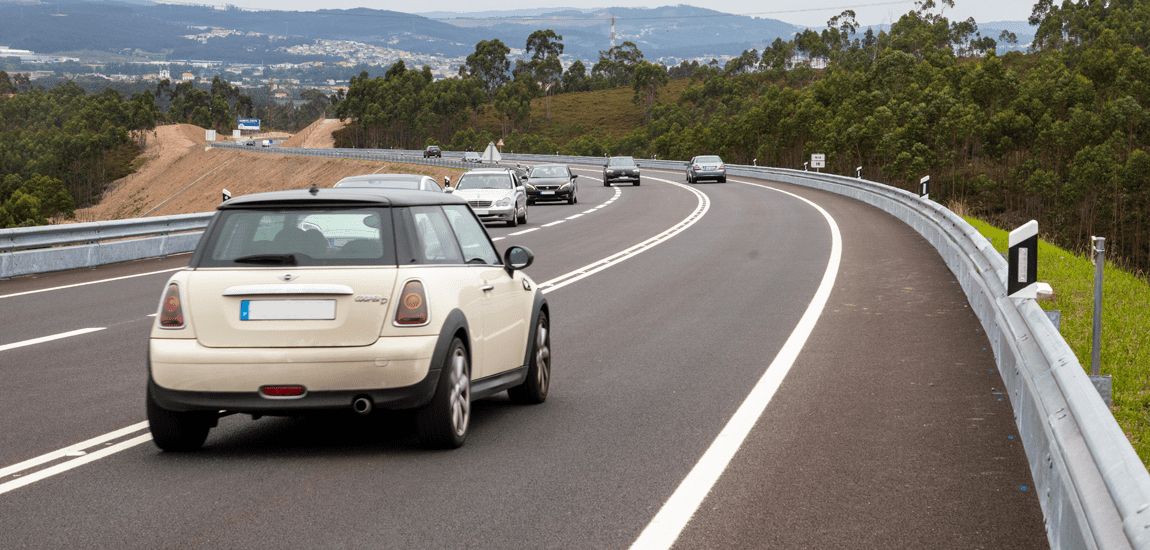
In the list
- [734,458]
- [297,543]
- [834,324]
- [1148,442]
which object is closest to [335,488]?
[297,543]

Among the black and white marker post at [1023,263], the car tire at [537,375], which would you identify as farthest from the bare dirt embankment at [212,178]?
the black and white marker post at [1023,263]

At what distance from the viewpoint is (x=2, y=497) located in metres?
5.65

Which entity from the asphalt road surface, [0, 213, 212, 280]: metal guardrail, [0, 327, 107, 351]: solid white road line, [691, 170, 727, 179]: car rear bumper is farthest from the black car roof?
[691, 170, 727, 179]: car rear bumper

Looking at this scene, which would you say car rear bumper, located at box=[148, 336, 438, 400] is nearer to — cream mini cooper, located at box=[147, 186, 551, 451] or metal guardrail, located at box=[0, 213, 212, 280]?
cream mini cooper, located at box=[147, 186, 551, 451]

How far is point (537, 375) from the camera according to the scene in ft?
26.4

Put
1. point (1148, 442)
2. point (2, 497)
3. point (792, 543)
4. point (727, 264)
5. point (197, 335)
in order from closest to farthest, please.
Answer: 1. point (792, 543)
2. point (2, 497)
3. point (197, 335)
4. point (1148, 442)
5. point (727, 264)

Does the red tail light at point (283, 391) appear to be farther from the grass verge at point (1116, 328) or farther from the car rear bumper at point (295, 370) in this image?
the grass verge at point (1116, 328)

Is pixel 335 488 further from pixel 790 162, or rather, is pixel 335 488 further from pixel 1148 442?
pixel 790 162

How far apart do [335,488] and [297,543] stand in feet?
3.13

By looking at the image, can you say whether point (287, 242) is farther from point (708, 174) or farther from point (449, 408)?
point (708, 174)

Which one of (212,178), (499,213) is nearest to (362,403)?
(499,213)

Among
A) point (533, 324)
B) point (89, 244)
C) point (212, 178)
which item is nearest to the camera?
point (533, 324)

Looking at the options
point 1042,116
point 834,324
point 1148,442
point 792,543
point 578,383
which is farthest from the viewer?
point 1042,116

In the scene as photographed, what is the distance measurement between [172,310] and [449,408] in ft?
5.09
